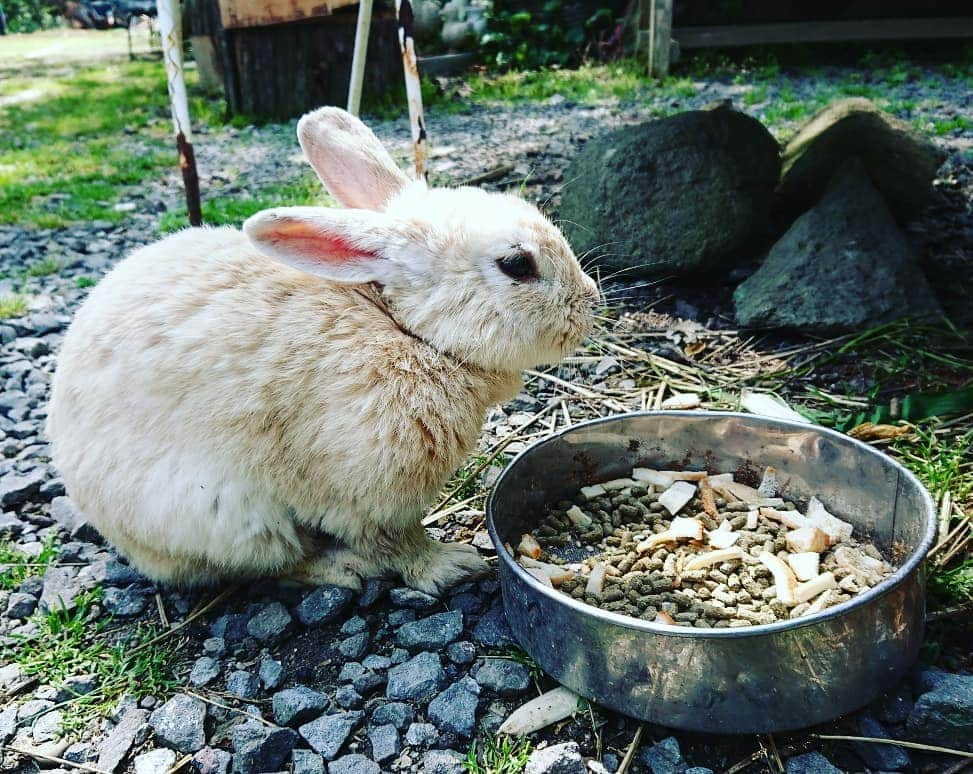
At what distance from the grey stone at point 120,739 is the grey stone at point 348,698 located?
0.45 m

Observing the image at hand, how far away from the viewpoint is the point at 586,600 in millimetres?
2297

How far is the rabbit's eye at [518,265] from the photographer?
2.35m

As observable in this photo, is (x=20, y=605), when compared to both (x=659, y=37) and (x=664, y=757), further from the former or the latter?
(x=659, y=37)

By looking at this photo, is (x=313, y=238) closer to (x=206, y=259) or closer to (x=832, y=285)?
(x=206, y=259)

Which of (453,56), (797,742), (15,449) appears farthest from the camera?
(453,56)

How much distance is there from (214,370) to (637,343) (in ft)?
6.49

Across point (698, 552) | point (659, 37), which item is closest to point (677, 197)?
point (698, 552)

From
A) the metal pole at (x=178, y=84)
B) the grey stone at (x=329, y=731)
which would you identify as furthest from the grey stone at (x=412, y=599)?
the metal pole at (x=178, y=84)

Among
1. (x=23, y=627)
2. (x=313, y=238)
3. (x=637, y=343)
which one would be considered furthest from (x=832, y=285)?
(x=23, y=627)

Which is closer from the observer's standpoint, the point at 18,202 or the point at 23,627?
the point at 23,627

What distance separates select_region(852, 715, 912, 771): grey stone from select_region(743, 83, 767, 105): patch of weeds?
592 cm

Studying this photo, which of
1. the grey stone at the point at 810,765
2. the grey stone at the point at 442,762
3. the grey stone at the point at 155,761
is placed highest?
the grey stone at the point at 810,765

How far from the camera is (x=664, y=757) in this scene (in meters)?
1.93

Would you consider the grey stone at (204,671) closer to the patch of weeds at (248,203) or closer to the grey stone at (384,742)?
the grey stone at (384,742)
